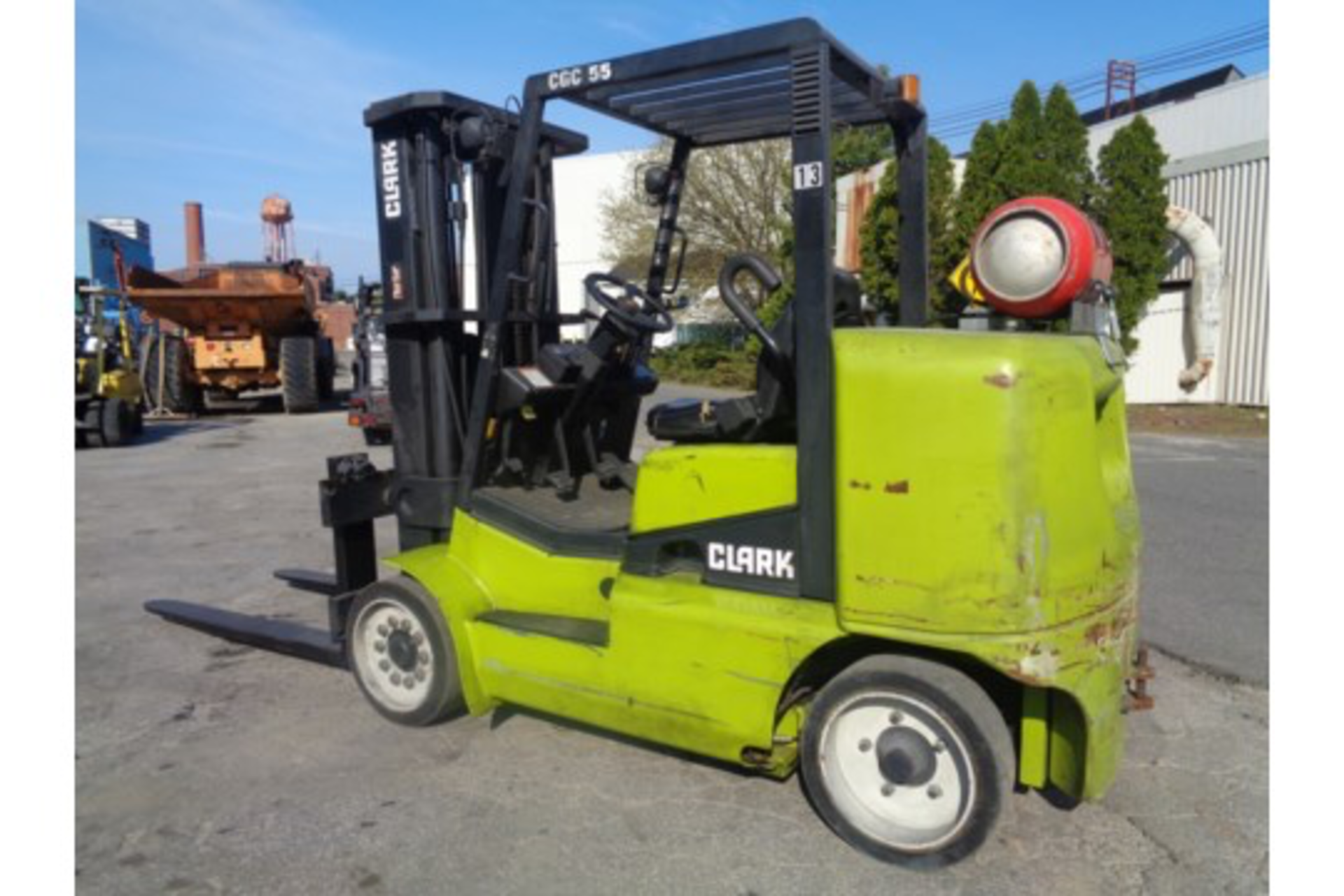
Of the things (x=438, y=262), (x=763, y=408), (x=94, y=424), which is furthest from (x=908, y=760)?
(x=94, y=424)

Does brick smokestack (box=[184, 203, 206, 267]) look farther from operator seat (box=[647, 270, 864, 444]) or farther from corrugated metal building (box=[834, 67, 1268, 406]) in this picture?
operator seat (box=[647, 270, 864, 444])

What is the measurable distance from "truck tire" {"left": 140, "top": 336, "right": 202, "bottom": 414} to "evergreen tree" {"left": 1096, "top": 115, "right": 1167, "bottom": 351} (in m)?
18.2

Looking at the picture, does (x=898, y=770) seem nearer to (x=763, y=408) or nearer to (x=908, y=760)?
(x=908, y=760)

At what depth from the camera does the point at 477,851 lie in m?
3.04

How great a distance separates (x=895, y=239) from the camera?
1717 cm

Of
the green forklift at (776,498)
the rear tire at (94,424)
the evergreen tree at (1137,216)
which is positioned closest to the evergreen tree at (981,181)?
the evergreen tree at (1137,216)

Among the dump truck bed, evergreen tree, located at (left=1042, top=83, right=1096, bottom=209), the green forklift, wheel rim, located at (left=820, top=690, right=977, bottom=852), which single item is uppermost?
evergreen tree, located at (left=1042, top=83, right=1096, bottom=209)

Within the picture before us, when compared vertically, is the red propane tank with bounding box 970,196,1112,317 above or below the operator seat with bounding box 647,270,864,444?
above

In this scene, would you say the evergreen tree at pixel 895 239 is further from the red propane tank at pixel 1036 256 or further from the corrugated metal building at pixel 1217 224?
the red propane tank at pixel 1036 256

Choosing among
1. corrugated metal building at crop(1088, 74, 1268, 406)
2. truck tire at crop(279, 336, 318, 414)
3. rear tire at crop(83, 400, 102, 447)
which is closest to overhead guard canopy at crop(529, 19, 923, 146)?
rear tire at crop(83, 400, 102, 447)

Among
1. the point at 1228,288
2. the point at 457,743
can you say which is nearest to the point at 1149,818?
the point at 457,743

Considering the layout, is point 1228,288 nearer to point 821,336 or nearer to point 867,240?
point 867,240

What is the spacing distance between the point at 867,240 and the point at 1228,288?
6453 mm

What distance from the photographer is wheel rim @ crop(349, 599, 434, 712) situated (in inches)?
156
